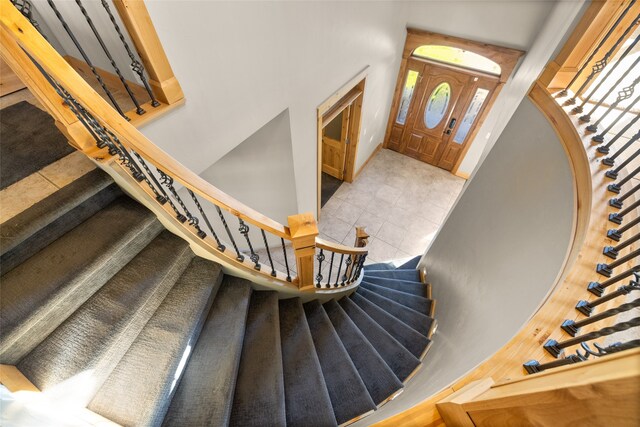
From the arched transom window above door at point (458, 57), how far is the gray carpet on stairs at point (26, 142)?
5.14m

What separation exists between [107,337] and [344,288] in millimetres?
2022

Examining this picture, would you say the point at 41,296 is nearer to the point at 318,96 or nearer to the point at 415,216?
the point at 318,96

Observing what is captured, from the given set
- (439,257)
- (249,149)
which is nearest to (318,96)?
(249,149)

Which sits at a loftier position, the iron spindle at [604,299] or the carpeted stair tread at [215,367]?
the carpeted stair tread at [215,367]

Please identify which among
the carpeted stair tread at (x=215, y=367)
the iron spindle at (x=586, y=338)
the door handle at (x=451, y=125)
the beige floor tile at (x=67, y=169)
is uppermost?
the door handle at (x=451, y=125)

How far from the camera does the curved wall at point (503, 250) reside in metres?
1.44

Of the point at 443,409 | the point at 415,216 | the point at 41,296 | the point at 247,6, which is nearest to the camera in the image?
the point at 443,409

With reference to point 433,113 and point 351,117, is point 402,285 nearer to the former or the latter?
point 351,117

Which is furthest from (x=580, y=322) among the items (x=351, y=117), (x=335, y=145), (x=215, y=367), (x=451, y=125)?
(x=451, y=125)

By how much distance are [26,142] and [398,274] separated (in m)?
3.94

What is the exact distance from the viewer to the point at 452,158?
598 cm

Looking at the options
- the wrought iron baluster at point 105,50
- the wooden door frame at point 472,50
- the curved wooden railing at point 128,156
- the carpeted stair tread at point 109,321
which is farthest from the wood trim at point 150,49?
the wooden door frame at point 472,50

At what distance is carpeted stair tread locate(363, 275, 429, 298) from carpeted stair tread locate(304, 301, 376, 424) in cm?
144

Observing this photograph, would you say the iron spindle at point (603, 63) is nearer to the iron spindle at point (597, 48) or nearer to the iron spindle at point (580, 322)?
the iron spindle at point (597, 48)
